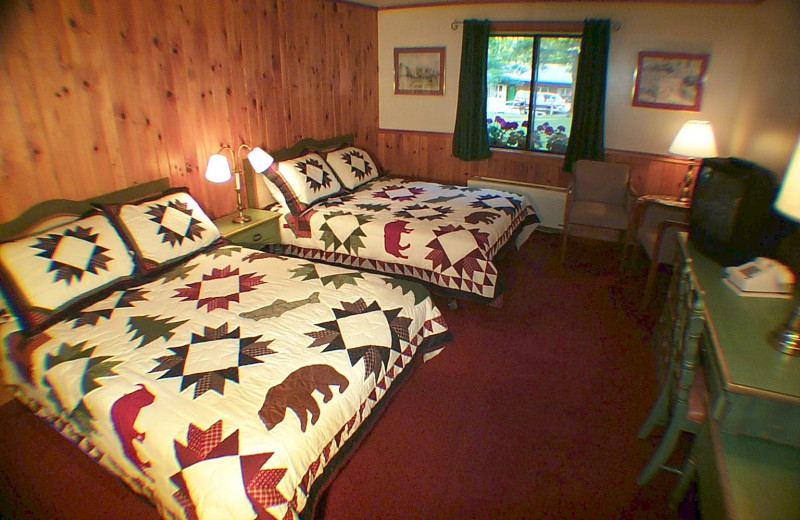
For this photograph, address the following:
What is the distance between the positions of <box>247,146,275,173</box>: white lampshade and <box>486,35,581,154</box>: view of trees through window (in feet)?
8.19

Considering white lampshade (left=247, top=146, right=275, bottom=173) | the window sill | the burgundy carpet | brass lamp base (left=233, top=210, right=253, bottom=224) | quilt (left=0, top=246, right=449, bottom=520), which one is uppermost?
white lampshade (left=247, top=146, right=275, bottom=173)

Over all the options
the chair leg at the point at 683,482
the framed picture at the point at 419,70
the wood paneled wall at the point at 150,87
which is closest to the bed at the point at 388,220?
the wood paneled wall at the point at 150,87

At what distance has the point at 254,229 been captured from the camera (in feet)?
10.9

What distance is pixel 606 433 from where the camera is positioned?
2207 millimetres

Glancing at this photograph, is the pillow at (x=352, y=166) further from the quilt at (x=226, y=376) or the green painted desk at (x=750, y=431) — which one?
the green painted desk at (x=750, y=431)

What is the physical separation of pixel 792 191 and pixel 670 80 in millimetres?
3049

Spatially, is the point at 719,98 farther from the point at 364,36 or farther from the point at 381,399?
the point at 381,399

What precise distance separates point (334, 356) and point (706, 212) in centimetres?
201

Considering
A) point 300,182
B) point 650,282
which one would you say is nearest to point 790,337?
point 650,282

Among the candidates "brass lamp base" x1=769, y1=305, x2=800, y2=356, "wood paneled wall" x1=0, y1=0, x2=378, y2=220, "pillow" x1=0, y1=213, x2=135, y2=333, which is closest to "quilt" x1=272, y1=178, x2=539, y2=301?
"wood paneled wall" x1=0, y1=0, x2=378, y2=220

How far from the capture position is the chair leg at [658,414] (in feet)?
6.38

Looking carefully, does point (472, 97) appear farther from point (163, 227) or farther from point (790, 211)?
point (790, 211)

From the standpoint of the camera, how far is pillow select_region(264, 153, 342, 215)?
352 centimetres

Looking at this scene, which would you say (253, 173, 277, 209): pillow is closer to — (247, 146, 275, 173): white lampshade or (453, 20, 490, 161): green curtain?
(247, 146, 275, 173): white lampshade
